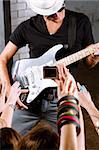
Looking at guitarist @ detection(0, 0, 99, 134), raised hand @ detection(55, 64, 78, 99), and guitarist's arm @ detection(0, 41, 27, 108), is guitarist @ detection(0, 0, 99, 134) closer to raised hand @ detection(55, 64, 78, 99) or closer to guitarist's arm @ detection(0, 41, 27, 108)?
guitarist's arm @ detection(0, 41, 27, 108)

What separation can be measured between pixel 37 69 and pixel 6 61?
0.18 meters

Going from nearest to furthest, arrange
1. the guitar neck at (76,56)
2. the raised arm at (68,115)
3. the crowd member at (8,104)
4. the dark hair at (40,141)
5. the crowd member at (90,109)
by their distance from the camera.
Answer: the raised arm at (68,115) < the dark hair at (40,141) < the crowd member at (8,104) < the guitar neck at (76,56) < the crowd member at (90,109)

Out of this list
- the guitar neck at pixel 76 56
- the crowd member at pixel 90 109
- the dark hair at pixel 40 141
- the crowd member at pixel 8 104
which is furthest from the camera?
the crowd member at pixel 90 109

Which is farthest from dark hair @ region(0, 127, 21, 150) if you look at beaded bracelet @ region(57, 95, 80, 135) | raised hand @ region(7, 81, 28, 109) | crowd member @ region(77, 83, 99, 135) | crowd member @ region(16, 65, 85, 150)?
crowd member @ region(77, 83, 99, 135)

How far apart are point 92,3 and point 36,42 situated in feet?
6.80

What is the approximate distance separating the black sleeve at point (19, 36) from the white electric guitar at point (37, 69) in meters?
0.11

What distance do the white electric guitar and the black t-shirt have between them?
29 mm

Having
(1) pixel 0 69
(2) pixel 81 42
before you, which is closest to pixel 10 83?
(1) pixel 0 69

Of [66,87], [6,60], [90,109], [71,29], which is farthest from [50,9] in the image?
[66,87]

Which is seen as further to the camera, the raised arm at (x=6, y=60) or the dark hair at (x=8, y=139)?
the raised arm at (x=6, y=60)

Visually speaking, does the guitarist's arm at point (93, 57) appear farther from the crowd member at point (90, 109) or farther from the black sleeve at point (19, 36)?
the black sleeve at point (19, 36)

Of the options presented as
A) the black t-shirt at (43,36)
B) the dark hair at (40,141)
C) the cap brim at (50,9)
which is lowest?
the dark hair at (40,141)

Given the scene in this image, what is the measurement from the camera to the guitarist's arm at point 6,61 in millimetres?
1795

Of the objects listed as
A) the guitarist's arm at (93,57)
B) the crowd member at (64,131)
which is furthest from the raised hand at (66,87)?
the guitarist's arm at (93,57)
